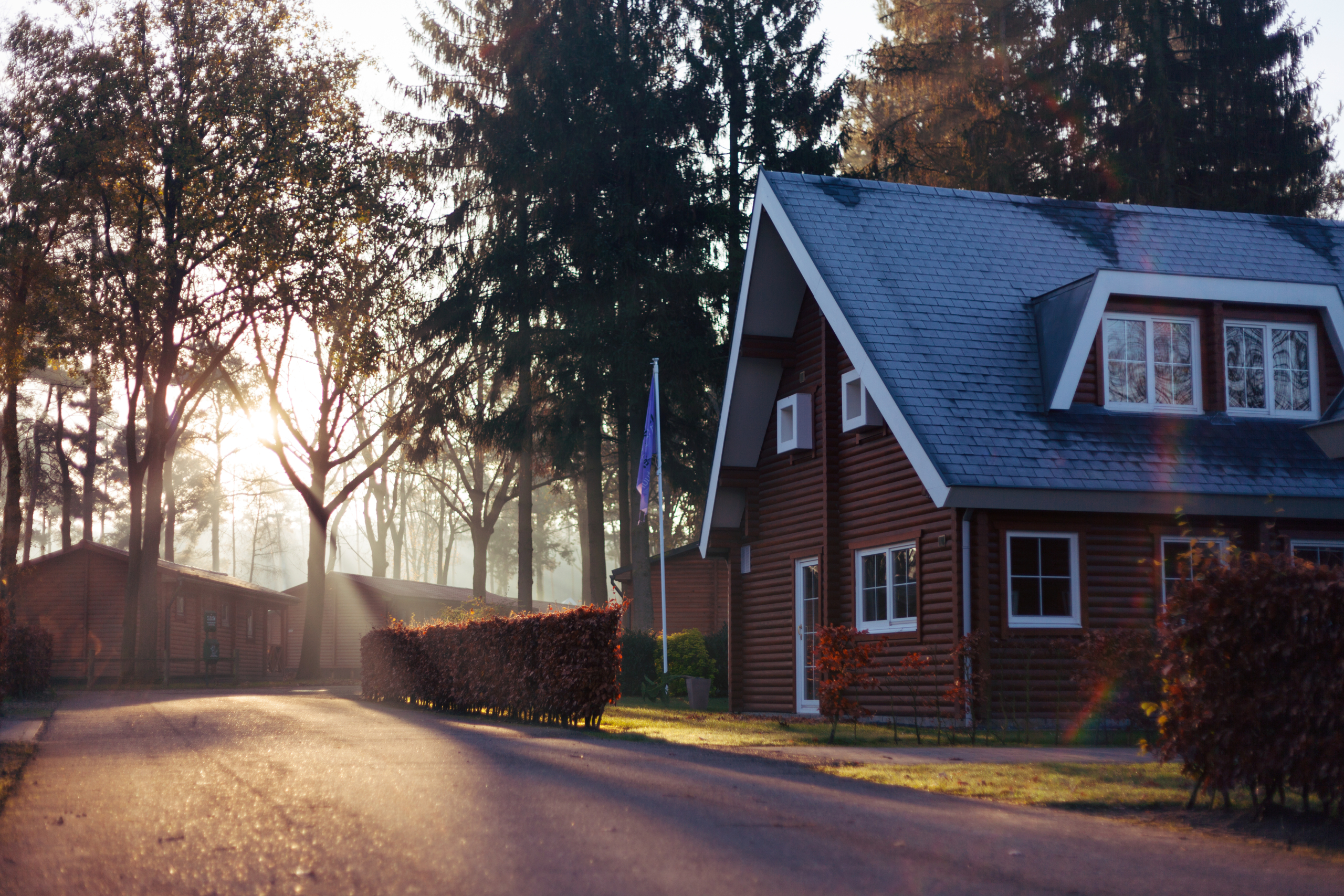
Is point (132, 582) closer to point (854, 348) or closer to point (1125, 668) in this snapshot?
point (854, 348)

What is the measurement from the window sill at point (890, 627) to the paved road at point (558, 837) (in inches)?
245

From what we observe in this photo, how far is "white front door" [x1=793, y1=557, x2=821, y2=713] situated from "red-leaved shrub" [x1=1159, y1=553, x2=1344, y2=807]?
41.2ft

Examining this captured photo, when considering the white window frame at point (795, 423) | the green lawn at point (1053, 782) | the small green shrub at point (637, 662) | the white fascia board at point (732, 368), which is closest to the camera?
the green lawn at point (1053, 782)

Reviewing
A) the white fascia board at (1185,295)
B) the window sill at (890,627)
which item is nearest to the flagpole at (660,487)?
the window sill at (890,627)

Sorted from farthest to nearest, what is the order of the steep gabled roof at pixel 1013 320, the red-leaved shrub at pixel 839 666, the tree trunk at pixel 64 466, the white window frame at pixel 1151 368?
the tree trunk at pixel 64 466
the white window frame at pixel 1151 368
the steep gabled roof at pixel 1013 320
the red-leaved shrub at pixel 839 666

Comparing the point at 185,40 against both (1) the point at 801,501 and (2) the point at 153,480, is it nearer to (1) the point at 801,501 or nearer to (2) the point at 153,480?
(2) the point at 153,480

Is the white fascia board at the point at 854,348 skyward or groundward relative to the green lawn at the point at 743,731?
skyward

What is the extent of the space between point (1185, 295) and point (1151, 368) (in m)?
→ 1.13

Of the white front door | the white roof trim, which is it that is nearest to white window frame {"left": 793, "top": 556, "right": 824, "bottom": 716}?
the white front door

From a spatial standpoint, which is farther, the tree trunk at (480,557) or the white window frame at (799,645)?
the tree trunk at (480,557)

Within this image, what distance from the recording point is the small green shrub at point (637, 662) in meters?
30.9

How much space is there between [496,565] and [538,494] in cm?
1962

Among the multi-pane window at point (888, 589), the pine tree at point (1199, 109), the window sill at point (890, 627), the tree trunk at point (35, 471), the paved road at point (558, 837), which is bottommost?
the paved road at point (558, 837)

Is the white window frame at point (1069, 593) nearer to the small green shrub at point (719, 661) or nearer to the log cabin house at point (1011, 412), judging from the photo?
the log cabin house at point (1011, 412)
